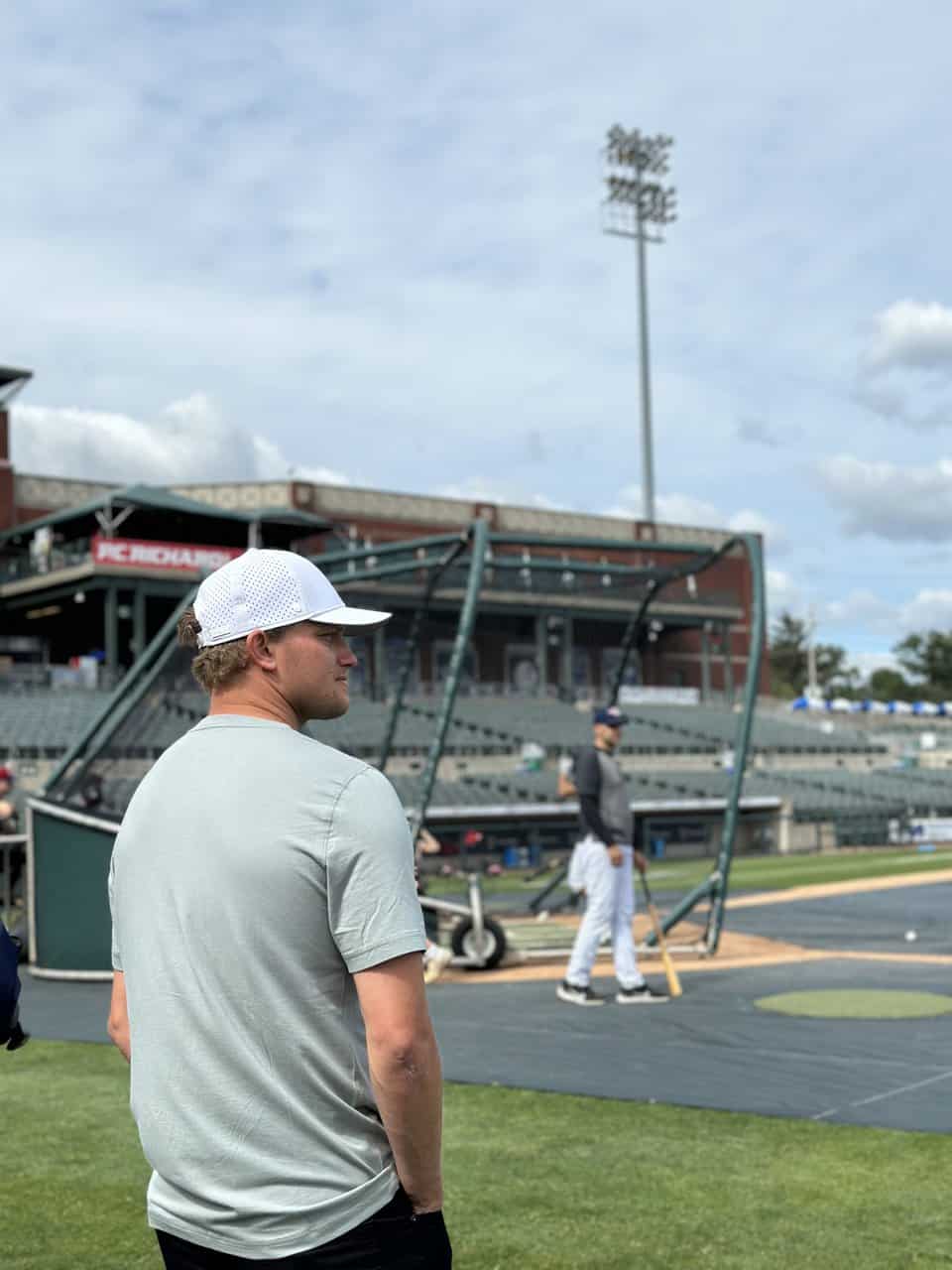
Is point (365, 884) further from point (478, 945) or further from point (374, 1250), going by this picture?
point (478, 945)

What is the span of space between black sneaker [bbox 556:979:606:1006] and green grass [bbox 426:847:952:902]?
1038 cm

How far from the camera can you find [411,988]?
2.36 meters

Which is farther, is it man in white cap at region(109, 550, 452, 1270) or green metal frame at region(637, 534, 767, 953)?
green metal frame at region(637, 534, 767, 953)

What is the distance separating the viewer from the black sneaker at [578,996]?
10.6m

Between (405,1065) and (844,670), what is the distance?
10947 centimetres

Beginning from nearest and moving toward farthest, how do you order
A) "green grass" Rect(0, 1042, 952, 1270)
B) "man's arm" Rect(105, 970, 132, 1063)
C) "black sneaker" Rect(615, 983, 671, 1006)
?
1. "man's arm" Rect(105, 970, 132, 1063)
2. "green grass" Rect(0, 1042, 952, 1270)
3. "black sneaker" Rect(615, 983, 671, 1006)

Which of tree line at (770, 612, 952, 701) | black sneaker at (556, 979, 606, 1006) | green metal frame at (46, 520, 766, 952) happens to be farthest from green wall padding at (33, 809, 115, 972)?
tree line at (770, 612, 952, 701)

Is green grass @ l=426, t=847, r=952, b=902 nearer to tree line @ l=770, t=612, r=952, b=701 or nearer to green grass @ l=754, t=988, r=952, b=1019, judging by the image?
green grass @ l=754, t=988, r=952, b=1019

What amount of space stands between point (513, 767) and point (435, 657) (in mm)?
16528

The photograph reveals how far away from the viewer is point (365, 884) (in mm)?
2305

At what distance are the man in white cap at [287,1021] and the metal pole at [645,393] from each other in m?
63.1

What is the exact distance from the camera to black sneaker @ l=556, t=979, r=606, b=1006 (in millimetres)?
10641

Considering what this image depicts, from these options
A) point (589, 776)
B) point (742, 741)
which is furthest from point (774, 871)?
point (589, 776)

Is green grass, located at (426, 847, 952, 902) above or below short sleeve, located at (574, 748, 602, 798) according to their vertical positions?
below
